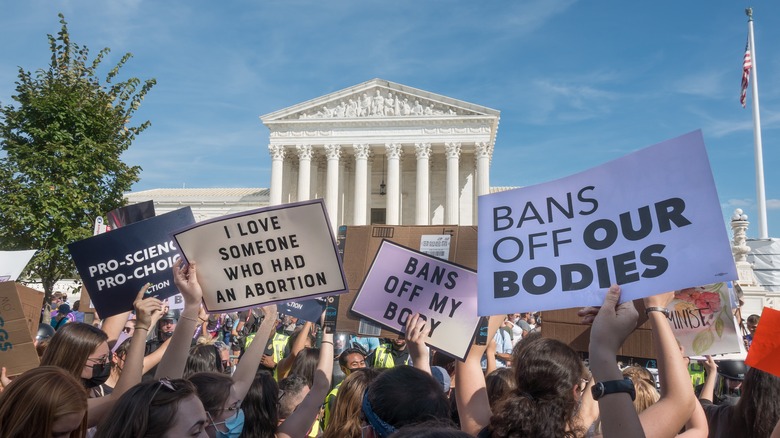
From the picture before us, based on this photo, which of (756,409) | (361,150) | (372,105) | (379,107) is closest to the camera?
(756,409)

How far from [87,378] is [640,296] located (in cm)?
304

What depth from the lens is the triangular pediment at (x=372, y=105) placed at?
49938mm

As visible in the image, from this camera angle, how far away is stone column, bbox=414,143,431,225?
158 feet

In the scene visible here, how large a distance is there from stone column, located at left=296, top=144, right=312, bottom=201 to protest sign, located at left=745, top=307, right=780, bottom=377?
4761cm

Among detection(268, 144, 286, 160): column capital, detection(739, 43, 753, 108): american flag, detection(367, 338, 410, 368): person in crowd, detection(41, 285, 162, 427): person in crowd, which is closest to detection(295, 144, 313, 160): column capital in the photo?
detection(268, 144, 286, 160): column capital

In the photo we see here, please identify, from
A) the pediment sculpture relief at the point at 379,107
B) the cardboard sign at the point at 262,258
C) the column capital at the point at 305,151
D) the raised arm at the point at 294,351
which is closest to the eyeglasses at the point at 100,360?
the cardboard sign at the point at 262,258

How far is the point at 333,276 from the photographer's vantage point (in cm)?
390

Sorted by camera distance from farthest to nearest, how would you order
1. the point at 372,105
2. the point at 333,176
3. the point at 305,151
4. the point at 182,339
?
the point at 372,105 < the point at 305,151 < the point at 333,176 < the point at 182,339

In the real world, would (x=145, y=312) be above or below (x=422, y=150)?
below

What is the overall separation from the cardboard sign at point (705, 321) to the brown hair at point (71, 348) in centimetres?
409

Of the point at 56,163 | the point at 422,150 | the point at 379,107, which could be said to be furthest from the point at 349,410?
the point at 379,107

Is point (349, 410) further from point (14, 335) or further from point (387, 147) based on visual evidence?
point (387, 147)

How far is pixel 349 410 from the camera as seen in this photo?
10.8ft

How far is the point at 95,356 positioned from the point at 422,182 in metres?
45.9
